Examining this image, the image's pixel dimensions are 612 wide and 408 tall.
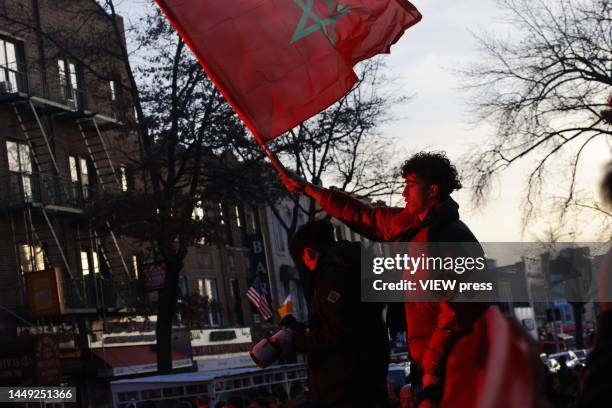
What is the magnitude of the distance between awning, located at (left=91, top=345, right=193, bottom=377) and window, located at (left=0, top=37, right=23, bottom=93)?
8116mm

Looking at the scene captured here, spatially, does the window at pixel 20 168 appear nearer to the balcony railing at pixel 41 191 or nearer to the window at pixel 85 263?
the balcony railing at pixel 41 191

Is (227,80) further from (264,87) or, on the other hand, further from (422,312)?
(422,312)

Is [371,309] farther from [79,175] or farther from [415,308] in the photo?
[79,175]

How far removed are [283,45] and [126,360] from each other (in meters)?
29.1

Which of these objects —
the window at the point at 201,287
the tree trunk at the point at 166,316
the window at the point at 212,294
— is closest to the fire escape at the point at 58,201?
the tree trunk at the point at 166,316

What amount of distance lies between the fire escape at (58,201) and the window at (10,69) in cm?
3

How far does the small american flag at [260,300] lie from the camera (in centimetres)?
3919

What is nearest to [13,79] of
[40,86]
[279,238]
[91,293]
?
[40,86]

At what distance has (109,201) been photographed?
2862 cm

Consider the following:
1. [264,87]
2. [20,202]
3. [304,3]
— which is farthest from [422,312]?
[20,202]

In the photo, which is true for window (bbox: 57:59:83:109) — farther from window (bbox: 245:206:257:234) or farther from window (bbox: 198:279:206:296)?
window (bbox: 245:206:257:234)

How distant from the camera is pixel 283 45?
7496 mm

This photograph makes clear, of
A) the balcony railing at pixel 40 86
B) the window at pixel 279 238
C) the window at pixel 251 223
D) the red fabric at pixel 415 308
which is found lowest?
the red fabric at pixel 415 308

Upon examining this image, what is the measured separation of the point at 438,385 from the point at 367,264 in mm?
1155
